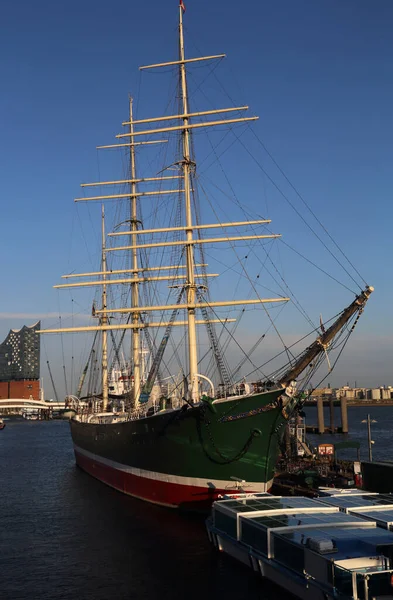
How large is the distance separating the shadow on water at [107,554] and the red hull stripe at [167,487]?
599 millimetres

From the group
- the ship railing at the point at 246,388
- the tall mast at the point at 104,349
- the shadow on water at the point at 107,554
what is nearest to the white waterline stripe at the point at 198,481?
the shadow on water at the point at 107,554

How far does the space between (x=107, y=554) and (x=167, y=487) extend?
7.51 m

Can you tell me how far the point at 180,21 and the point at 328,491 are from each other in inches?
1192

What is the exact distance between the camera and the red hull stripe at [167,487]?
29812 mm

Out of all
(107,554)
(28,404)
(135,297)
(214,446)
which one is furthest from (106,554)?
(28,404)

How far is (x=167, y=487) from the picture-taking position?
106 ft

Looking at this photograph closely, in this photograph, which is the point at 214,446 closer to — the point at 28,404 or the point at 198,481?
the point at 198,481

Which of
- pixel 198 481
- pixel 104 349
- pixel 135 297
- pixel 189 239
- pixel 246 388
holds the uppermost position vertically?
pixel 189 239

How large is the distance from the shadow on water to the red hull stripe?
60 centimetres

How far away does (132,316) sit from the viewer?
53.5m

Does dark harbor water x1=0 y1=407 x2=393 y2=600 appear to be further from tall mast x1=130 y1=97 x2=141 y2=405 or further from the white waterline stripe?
tall mast x1=130 y1=97 x2=141 y2=405

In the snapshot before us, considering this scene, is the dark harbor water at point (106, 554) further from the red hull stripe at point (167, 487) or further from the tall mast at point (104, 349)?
the tall mast at point (104, 349)

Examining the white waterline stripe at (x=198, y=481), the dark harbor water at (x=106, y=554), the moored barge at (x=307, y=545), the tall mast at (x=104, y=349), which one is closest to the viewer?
the moored barge at (x=307, y=545)

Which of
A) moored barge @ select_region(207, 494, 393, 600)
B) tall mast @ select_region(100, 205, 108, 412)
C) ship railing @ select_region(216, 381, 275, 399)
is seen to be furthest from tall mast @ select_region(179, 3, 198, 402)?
tall mast @ select_region(100, 205, 108, 412)
